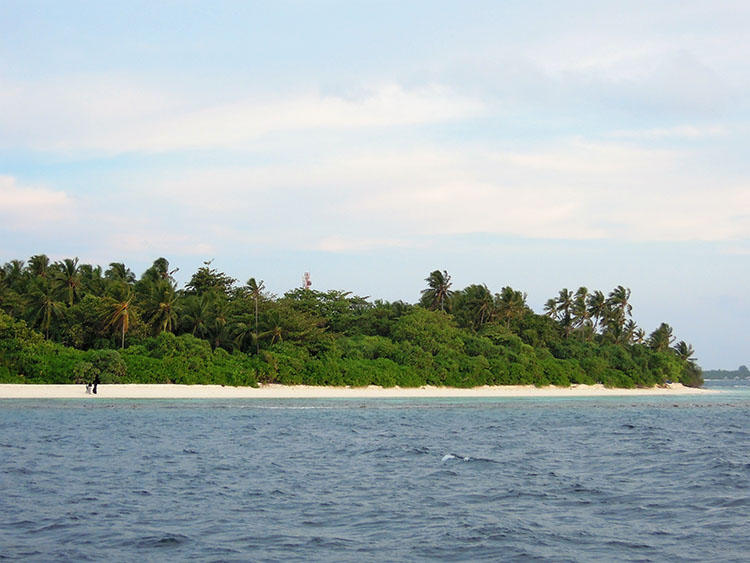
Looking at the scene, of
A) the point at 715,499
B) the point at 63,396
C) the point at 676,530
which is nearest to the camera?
the point at 676,530

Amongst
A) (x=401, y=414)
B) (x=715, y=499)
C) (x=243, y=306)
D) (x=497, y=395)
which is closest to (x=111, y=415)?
(x=401, y=414)

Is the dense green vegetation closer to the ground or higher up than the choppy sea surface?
higher up

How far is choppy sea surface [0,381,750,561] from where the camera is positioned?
12570 mm

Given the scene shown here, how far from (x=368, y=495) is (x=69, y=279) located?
73317 millimetres

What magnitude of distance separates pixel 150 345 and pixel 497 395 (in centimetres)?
3726

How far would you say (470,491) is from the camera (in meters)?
18.4

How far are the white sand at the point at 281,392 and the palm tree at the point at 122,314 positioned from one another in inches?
311

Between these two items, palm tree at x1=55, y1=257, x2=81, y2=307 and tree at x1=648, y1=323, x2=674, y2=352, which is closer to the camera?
palm tree at x1=55, y1=257, x2=81, y2=307

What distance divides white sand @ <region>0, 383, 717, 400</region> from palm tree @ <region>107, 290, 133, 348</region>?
311 inches

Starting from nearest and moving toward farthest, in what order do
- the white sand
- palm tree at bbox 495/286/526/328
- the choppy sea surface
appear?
the choppy sea surface < the white sand < palm tree at bbox 495/286/526/328

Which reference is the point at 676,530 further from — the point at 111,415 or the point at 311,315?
the point at 311,315

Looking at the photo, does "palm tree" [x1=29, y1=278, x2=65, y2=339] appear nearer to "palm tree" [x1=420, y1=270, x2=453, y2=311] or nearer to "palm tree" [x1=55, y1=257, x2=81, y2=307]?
"palm tree" [x1=55, y1=257, x2=81, y2=307]

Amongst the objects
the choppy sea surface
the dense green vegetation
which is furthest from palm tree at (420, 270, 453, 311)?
the choppy sea surface

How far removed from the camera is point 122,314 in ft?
243
